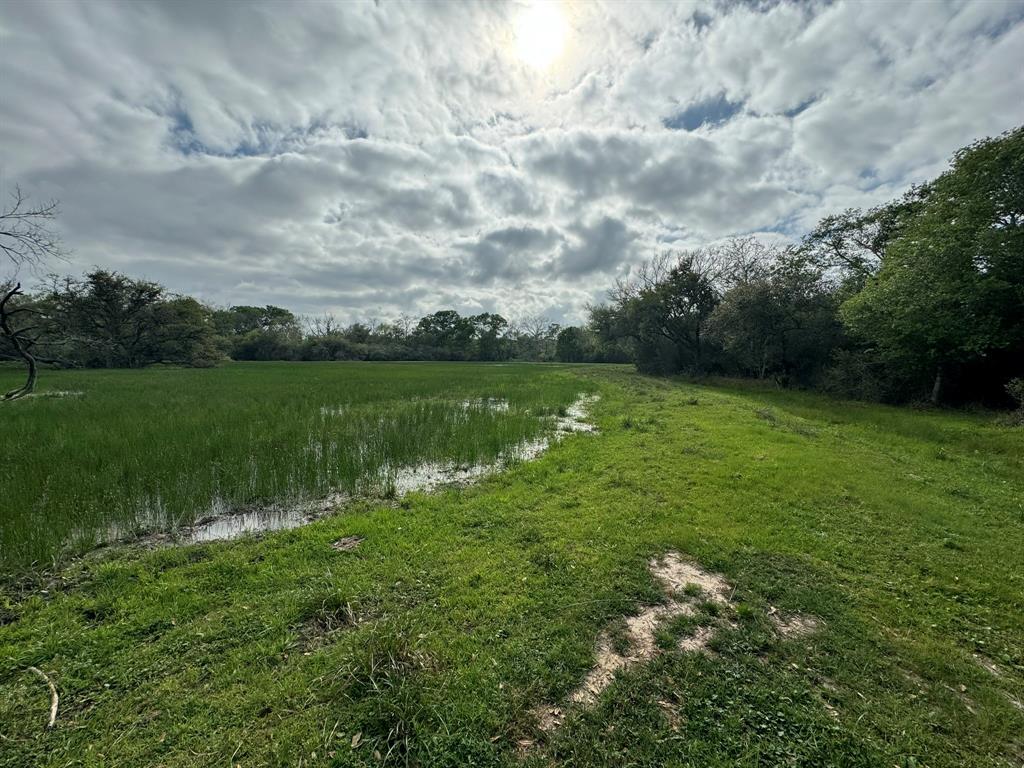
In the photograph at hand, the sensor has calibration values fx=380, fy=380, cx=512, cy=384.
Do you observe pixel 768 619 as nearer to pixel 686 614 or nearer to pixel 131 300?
pixel 686 614

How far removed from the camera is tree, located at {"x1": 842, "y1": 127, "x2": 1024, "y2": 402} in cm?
1356

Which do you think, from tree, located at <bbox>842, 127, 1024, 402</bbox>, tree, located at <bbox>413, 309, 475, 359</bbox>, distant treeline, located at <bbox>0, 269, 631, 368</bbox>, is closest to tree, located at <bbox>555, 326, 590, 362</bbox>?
distant treeline, located at <bbox>0, 269, 631, 368</bbox>

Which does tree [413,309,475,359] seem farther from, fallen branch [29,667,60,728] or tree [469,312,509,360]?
fallen branch [29,667,60,728]

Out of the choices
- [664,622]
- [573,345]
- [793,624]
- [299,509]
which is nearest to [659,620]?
[664,622]

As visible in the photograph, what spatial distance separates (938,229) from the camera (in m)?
15.1

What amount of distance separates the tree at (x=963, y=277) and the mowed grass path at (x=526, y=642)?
12.9 meters

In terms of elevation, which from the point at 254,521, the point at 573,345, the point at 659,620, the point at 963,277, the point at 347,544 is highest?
the point at 963,277

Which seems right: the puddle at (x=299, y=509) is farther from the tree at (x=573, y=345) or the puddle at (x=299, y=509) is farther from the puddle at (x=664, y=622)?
the tree at (x=573, y=345)

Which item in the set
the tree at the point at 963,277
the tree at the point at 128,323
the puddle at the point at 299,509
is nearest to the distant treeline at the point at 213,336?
the tree at the point at 128,323

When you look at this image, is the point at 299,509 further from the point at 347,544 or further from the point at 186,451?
the point at 186,451

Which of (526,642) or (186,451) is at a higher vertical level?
(186,451)

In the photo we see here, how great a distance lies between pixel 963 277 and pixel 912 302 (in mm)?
1516

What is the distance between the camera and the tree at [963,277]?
1356cm

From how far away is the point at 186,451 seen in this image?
26.8ft
